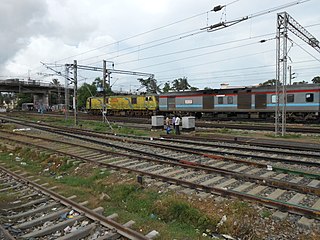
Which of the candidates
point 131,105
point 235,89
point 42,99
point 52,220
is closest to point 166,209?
point 52,220

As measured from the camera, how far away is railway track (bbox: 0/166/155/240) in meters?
4.49

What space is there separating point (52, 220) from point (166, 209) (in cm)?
233

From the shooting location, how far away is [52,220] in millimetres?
5195

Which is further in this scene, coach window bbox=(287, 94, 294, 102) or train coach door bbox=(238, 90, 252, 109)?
train coach door bbox=(238, 90, 252, 109)

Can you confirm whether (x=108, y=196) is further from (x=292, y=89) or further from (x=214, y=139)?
(x=292, y=89)

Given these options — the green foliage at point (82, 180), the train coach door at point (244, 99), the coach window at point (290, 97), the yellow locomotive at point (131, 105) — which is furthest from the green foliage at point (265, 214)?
the yellow locomotive at point (131, 105)

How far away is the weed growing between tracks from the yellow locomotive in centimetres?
2913

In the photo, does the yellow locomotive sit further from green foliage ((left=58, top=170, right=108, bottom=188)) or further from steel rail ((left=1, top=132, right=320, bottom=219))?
steel rail ((left=1, top=132, right=320, bottom=219))

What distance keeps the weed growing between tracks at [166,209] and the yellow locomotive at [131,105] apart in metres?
29.1

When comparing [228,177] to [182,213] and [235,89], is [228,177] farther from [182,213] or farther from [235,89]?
[235,89]

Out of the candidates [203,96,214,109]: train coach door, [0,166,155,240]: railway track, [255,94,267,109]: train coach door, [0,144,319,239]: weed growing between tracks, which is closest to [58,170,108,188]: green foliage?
[0,144,319,239]: weed growing between tracks

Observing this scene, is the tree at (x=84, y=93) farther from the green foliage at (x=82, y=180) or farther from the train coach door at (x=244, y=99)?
the green foliage at (x=82, y=180)

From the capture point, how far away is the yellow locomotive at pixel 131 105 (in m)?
37.7

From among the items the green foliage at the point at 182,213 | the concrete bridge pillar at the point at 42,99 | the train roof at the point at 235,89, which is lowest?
the green foliage at the point at 182,213
